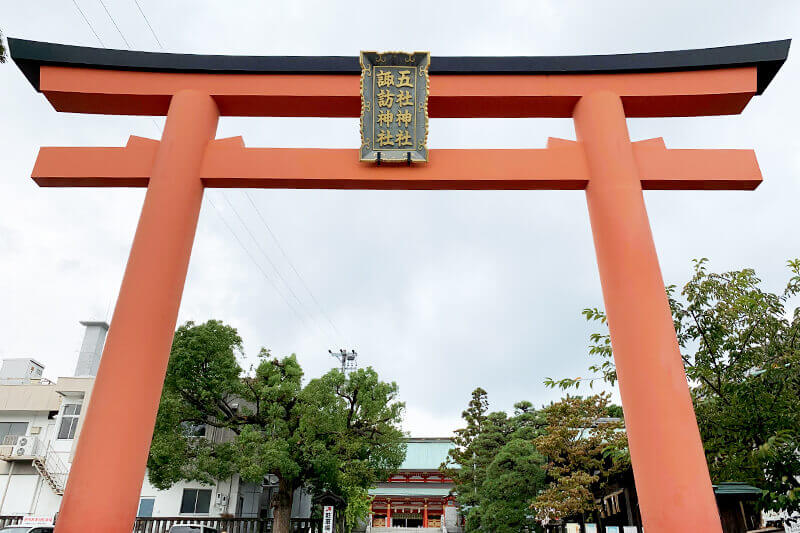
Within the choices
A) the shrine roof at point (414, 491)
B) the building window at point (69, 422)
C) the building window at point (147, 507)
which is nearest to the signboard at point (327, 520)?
the building window at point (147, 507)

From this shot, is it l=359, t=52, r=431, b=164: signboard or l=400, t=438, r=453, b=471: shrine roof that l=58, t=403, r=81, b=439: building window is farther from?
l=359, t=52, r=431, b=164: signboard

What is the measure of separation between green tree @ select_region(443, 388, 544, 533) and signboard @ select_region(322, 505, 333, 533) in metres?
4.75

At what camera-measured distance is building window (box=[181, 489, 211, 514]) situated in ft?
61.0

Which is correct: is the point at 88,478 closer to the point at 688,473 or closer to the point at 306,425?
the point at 688,473

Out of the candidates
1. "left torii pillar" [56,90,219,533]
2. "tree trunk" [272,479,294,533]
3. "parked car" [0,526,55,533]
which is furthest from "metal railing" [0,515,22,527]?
"left torii pillar" [56,90,219,533]

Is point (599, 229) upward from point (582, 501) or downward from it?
upward

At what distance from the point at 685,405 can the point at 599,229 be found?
5.57ft

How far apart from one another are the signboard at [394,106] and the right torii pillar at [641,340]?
1701mm

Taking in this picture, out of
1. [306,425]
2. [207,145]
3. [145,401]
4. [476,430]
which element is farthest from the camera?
[476,430]

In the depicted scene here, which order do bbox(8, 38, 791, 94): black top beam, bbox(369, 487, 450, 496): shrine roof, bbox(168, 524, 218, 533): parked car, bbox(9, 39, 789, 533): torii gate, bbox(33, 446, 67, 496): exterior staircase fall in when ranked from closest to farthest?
bbox(9, 39, 789, 533): torii gate < bbox(8, 38, 791, 94): black top beam < bbox(168, 524, 218, 533): parked car < bbox(33, 446, 67, 496): exterior staircase < bbox(369, 487, 450, 496): shrine roof

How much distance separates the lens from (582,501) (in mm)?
12102

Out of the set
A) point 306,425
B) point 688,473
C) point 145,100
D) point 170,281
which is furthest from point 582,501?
point 145,100

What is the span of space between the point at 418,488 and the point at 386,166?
29220 mm

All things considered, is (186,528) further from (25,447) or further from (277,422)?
(25,447)
